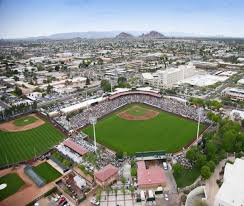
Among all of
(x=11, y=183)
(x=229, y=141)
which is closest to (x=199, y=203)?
(x=229, y=141)

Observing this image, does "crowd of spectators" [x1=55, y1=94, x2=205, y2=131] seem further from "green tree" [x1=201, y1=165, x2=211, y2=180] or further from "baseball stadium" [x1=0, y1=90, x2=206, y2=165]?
"green tree" [x1=201, y1=165, x2=211, y2=180]

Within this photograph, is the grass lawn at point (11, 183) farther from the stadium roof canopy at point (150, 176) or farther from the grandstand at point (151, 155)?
the grandstand at point (151, 155)

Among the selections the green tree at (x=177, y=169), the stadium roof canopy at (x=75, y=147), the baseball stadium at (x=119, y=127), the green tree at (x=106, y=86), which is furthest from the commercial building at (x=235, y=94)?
the stadium roof canopy at (x=75, y=147)

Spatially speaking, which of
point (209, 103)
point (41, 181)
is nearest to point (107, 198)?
point (41, 181)

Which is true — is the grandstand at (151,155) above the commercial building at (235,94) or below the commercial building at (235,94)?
below

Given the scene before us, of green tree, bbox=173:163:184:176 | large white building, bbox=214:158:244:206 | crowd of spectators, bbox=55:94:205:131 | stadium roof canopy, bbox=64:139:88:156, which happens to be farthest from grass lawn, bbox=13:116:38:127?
large white building, bbox=214:158:244:206

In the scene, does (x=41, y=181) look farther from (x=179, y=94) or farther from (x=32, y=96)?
(x=179, y=94)
